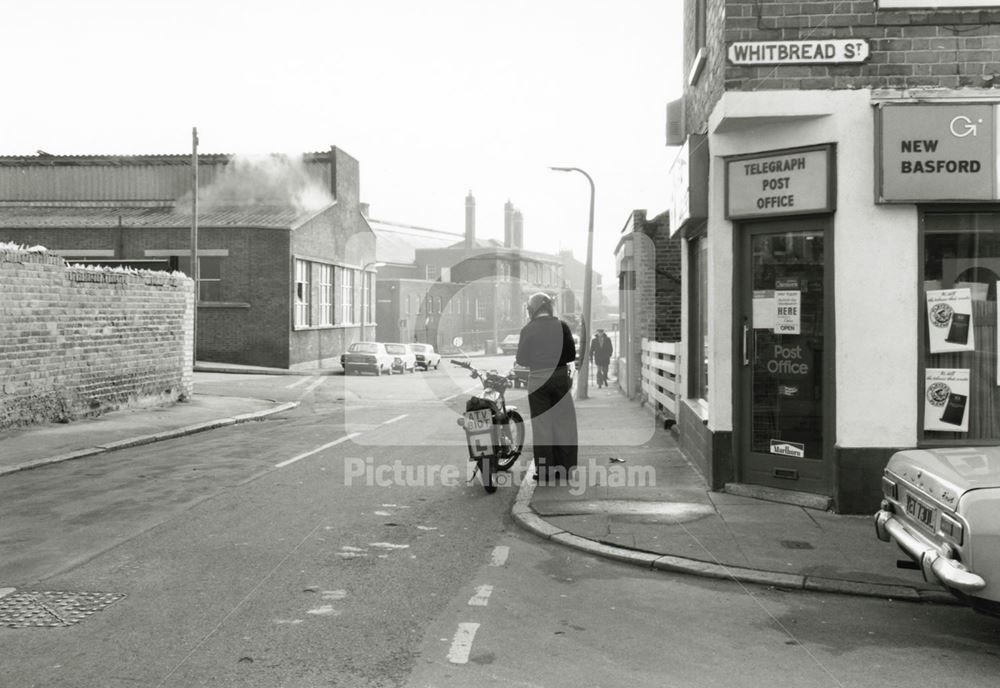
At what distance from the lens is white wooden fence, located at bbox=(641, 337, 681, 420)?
13.8 meters

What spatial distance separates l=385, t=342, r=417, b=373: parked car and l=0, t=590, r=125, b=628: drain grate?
119 feet

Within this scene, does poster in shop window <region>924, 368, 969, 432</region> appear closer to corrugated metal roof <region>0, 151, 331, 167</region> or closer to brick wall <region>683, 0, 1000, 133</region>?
brick wall <region>683, 0, 1000, 133</region>

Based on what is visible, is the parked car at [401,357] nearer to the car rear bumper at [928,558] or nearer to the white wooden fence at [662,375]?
the white wooden fence at [662,375]

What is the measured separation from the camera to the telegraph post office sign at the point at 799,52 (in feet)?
27.2

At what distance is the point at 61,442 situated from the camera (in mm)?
13414

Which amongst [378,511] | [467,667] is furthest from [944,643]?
[378,511]

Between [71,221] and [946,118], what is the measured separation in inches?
1638

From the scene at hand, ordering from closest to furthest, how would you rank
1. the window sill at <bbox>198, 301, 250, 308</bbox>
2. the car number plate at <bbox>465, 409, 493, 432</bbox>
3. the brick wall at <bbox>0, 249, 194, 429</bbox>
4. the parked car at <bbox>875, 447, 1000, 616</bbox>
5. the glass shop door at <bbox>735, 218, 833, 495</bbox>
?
the parked car at <bbox>875, 447, 1000, 616</bbox>
the glass shop door at <bbox>735, 218, 833, 495</bbox>
the car number plate at <bbox>465, 409, 493, 432</bbox>
the brick wall at <bbox>0, 249, 194, 429</bbox>
the window sill at <bbox>198, 301, 250, 308</bbox>

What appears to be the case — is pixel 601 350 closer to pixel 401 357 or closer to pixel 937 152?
pixel 401 357

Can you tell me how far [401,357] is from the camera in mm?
43406

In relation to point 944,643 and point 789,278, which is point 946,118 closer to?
point 789,278

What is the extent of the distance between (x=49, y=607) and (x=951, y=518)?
4.86 m

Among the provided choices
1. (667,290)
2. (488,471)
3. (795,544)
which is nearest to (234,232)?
(667,290)

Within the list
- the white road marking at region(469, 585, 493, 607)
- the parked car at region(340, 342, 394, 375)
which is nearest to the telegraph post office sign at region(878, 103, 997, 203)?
the white road marking at region(469, 585, 493, 607)
